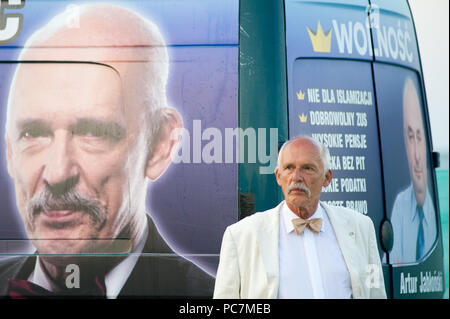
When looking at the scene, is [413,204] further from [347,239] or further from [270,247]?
[270,247]

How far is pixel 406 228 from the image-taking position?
463 centimetres

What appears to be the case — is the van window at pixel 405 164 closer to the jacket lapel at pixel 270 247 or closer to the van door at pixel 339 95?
the van door at pixel 339 95

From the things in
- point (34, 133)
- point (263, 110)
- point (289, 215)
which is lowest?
point (289, 215)

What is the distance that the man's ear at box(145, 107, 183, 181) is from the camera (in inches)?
169

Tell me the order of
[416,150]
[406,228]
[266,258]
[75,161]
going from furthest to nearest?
[416,150] → [406,228] → [75,161] → [266,258]

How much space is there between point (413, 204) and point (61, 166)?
2246 mm

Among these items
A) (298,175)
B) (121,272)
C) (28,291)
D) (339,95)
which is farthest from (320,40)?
(28,291)

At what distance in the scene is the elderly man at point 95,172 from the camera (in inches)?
168

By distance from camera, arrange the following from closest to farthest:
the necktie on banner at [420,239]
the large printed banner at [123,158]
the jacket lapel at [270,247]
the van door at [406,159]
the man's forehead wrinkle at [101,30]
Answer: the jacket lapel at [270,247] → the large printed banner at [123,158] → the man's forehead wrinkle at [101,30] → the van door at [406,159] → the necktie on banner at [420,239]

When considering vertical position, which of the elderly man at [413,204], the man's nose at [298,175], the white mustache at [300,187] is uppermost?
the elderly man at [413,204]

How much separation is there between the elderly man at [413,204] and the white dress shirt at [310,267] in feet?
5.68

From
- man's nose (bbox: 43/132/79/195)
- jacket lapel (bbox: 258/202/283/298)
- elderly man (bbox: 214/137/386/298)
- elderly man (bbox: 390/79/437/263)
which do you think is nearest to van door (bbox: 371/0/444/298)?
elderly man (bbox: 390/79/437/263)

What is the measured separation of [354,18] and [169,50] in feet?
3.93

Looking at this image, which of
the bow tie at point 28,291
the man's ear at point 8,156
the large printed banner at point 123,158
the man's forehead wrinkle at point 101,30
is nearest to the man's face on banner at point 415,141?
the large printed banner at point 123,158
